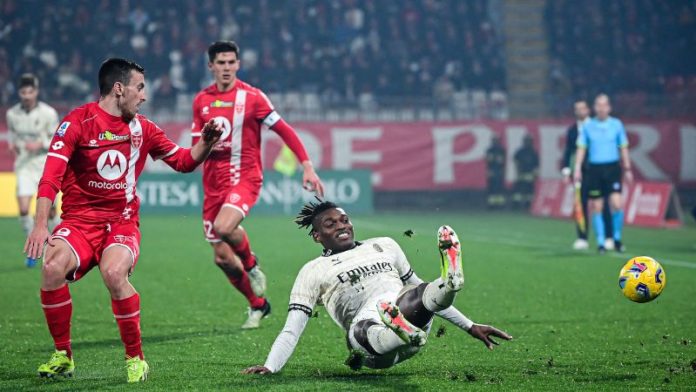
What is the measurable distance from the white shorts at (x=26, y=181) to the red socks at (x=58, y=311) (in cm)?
816

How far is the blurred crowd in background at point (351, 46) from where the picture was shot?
27.8 m

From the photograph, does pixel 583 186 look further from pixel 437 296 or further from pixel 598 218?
pixel 437 296

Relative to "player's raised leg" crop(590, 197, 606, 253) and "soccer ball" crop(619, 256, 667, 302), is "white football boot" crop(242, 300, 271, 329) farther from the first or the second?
"player's raised leg" crop(590, 197, 606, 253)

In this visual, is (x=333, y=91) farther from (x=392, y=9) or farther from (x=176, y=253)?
(x=176, y=253)

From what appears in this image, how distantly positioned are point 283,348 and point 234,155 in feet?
11.4

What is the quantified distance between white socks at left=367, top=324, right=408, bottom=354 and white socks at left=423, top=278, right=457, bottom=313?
0.29 metres

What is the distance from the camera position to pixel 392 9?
103ft

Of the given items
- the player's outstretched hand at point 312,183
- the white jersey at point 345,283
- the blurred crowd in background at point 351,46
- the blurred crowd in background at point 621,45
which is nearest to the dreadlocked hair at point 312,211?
the white jersey at point 345,283

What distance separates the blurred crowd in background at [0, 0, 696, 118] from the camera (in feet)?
91.0

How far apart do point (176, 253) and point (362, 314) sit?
988 centimetres

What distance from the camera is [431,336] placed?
8.32m

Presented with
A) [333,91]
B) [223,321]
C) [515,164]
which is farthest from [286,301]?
[333,91]

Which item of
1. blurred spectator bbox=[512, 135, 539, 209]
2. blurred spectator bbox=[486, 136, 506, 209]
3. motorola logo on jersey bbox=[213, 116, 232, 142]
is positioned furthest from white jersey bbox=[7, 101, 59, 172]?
Answer: blurred spectator bbox=[512, 135, 539, 209]

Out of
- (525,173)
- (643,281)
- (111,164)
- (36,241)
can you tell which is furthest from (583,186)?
(36,241)
